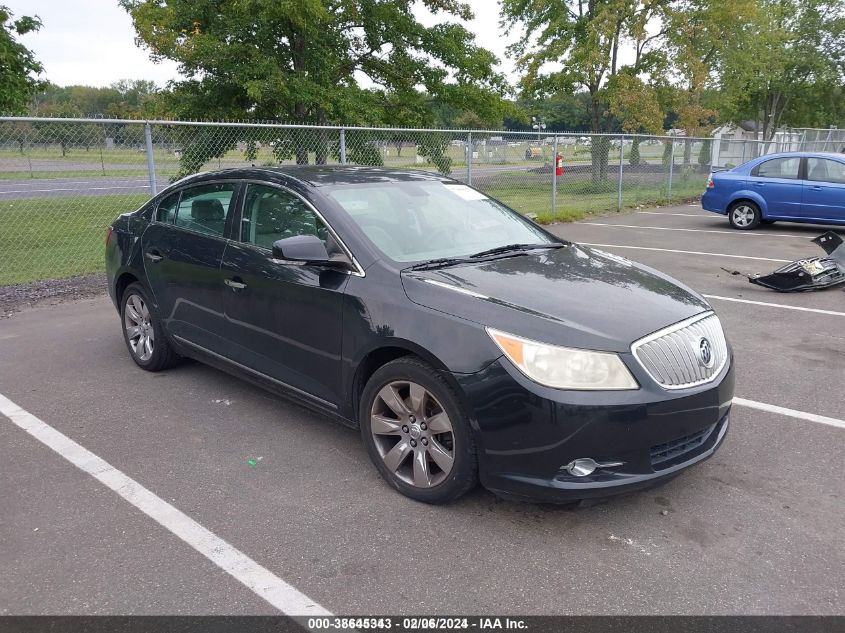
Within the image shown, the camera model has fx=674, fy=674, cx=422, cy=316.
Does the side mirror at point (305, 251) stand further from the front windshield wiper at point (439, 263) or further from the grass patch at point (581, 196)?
the grass patch at point (581, 196)

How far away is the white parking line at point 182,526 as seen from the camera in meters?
2.62

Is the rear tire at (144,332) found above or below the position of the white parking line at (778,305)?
above

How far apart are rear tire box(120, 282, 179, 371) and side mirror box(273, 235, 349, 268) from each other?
193cm

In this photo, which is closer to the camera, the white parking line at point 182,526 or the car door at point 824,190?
the white parking line at point 182,526

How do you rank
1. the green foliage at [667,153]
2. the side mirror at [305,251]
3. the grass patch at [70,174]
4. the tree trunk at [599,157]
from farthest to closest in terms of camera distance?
the green foliage at [667,153]
the tree trunk at [599,157]
the grass patch at [70,174]
the side mirror at [305,251]

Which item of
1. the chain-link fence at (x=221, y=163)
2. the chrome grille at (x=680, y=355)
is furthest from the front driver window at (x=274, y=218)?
the chain-link fence at (x=221, y=163)

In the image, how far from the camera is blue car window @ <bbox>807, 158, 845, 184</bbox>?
1234cm

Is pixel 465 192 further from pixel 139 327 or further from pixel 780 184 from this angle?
pixel 780 184

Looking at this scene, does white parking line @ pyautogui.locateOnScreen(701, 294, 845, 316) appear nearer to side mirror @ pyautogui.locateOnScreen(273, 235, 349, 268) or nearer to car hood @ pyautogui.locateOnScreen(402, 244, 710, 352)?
car hood @ pyautogui.locateOnScreen(402, 244, 710, 352)

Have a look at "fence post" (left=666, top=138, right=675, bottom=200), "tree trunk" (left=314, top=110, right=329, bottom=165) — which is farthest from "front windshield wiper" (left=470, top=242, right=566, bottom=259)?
"fence post" (left=666, top=138, right=675, bottom=200)

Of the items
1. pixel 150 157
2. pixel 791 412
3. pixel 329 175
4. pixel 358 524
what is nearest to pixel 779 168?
pixel 791 412

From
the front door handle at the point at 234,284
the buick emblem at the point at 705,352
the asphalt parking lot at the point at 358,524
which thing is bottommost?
the asphalt parking lot at the point at 358,524

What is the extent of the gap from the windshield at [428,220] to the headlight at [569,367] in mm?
1029

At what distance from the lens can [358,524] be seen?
3133 millimetres
